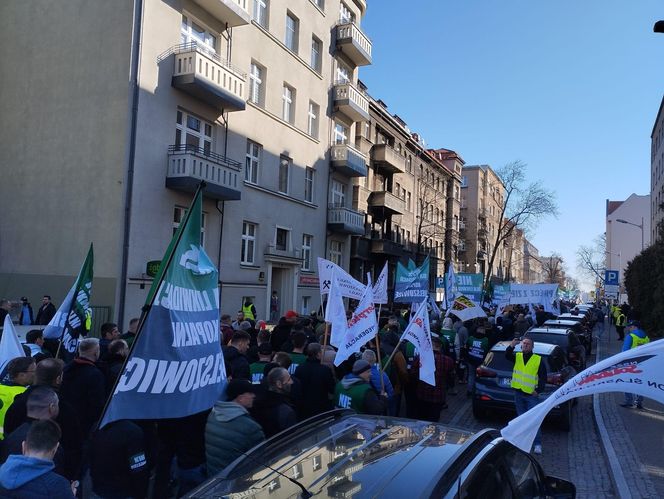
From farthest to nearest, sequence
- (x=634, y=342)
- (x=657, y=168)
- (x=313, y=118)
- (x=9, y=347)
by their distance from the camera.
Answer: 1. (x=657, y=168)
2. (x=313, y=118)
3. (x=634, y=342)
4. (x=9, y=347)

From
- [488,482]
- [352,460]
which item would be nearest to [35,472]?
[352,460]

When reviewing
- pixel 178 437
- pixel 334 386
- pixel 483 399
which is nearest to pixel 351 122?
pixel 483 399

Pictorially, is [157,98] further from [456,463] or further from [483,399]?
[456,463]

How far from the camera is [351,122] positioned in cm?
3069

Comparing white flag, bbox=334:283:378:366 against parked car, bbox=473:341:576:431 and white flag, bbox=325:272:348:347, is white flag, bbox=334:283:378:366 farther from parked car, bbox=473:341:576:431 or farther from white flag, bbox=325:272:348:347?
parked car, bbox=473:341:576:431

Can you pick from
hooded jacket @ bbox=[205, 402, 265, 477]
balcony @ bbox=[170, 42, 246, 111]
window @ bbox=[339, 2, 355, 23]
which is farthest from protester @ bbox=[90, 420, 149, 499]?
window @ bbox=[339, 2, 355, 23]

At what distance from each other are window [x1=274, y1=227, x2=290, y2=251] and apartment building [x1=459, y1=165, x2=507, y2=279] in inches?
1491

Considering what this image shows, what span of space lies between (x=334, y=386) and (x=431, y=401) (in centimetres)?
236

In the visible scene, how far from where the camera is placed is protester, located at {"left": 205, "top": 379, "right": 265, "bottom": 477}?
432 centimetres

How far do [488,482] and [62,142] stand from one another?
18.1 meters

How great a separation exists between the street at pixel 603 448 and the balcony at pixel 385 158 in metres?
24.7

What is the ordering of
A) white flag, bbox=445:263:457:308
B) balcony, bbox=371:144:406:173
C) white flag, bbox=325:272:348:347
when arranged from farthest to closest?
balcony, bbox=371:144:406:173 < white flag, bbox=445:263:457:308 < white flag, bbox=325:272:348:347

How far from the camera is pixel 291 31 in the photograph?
25.3 m

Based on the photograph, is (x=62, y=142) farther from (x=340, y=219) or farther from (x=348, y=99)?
(x=348, y=99)
